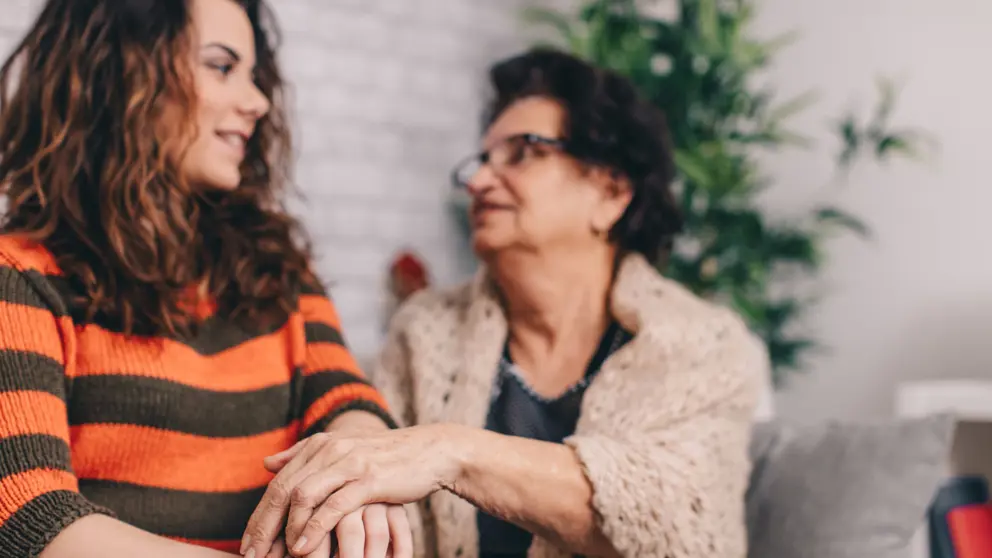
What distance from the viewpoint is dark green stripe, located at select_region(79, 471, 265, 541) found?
0.98 meters

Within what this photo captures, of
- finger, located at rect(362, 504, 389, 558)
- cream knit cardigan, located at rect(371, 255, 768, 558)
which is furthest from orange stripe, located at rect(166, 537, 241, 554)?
cream knit cardigan, located at rect(371, 255, 768, 558)

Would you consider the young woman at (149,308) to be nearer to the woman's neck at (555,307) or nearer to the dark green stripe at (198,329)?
the dark green stripe at (198,329)

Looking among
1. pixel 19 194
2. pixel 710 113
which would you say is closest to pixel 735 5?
pixel 710 113

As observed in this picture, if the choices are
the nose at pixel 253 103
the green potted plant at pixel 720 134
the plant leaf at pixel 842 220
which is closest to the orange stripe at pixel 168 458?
the nose at pixel 253 103

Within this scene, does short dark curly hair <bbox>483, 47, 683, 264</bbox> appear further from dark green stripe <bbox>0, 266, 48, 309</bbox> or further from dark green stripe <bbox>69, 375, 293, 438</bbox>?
dark green stripe <bbox>0, 266, 48, 309</bbox>

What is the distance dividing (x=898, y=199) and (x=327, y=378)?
1.80 metres

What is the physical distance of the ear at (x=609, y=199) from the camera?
1.49 meters

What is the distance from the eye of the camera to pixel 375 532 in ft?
2.96

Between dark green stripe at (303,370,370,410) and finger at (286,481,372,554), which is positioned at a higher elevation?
dark green stripe at (303,370,370,410)

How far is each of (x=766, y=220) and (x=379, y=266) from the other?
→ 1148 millimetres

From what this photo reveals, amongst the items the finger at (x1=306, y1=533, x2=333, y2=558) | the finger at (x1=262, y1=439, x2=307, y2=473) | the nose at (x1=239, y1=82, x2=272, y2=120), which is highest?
the nose at (x1=239, y1=82, x2=272, y2=120)

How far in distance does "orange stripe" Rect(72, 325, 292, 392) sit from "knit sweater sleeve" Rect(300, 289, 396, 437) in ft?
0.12

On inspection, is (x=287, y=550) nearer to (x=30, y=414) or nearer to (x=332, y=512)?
(x=332, y=512)

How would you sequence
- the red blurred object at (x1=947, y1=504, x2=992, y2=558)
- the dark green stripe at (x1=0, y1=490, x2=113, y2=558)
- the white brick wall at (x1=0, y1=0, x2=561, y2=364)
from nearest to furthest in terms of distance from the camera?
the dark green stripe at (x1=0, y1=490, x2=113, y2=558)
the red blurred object at (x1=947, y1=504, x2=992, y2=558)
the white brick wall at (x1=0, y1=0, x2=561, y2=364)
